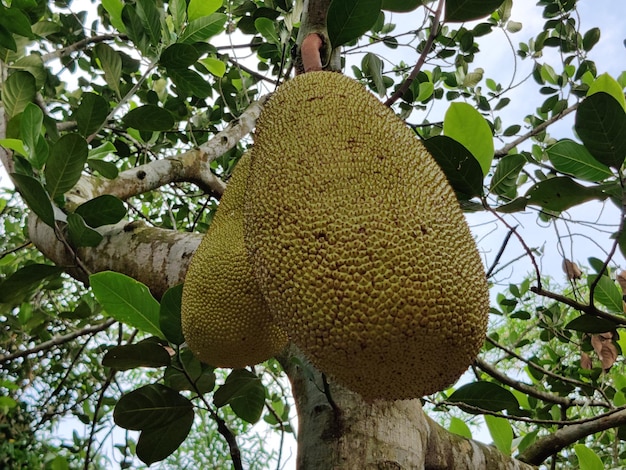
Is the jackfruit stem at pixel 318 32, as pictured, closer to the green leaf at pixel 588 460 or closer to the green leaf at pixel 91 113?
the green leaf at pixel 91 113

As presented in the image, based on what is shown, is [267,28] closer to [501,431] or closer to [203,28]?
[203,28]

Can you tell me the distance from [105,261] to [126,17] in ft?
2.18

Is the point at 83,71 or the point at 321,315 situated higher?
the point at 83,71

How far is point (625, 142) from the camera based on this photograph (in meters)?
0.81

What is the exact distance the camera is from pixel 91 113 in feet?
4.24

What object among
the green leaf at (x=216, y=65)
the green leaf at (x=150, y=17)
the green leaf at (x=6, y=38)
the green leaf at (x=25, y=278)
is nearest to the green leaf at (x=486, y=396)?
the green leaf at (x=25, y=278)

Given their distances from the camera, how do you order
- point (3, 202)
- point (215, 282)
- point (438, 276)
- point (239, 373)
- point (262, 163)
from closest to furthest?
1. point (438, 276)
2. point (262, 163)
3. point (215, 282)
4. point (239, 373)
5. point (3, 202)

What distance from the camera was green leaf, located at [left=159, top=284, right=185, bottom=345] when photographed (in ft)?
3.13

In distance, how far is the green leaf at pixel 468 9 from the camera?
1.00 metres

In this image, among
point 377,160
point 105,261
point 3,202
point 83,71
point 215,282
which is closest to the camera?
point 377,160

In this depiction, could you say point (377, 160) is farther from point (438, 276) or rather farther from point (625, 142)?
point (625, 142)

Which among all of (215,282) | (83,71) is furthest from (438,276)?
(83,71)

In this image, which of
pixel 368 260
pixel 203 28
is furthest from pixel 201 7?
pixel 368 260

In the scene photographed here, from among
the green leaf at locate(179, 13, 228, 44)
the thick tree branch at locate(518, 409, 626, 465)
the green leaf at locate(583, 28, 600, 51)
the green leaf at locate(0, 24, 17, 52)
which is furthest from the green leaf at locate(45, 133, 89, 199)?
the green leaf at locate(583, 28, 600, 51)
